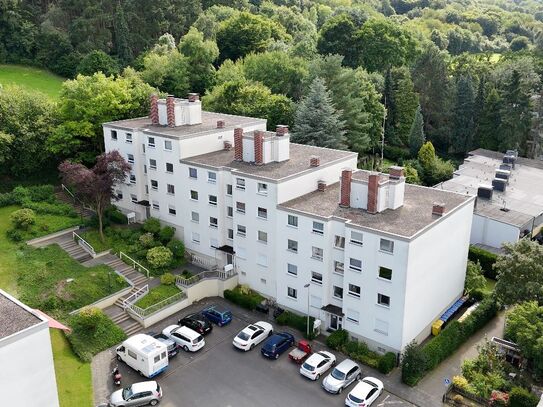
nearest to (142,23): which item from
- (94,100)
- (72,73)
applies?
(72,73)

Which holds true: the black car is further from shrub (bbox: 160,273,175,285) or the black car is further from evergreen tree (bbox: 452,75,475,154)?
evergreen tree (bbox: 452,75,475,154)

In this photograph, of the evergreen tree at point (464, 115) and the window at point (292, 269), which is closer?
the window at point (292, 269)

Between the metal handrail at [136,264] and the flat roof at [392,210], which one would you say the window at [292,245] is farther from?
the metal handrail at [136,264]

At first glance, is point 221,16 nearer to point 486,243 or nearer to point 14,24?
point 14,24

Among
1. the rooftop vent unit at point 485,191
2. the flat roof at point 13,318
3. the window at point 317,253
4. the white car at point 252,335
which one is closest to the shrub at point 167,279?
the white car at point 252,335

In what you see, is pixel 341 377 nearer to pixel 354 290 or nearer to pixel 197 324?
pixel 354 290

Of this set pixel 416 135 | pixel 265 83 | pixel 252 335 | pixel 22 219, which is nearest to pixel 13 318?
pixel 252 335

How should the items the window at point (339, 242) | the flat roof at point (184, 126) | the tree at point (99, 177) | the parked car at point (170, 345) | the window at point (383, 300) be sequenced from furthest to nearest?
the flat roof at point (184, 126) → the tree at point (99, 177) → the window at point (339, 242) → the parked car at point (170, 345) → the window at point (383, 300)
